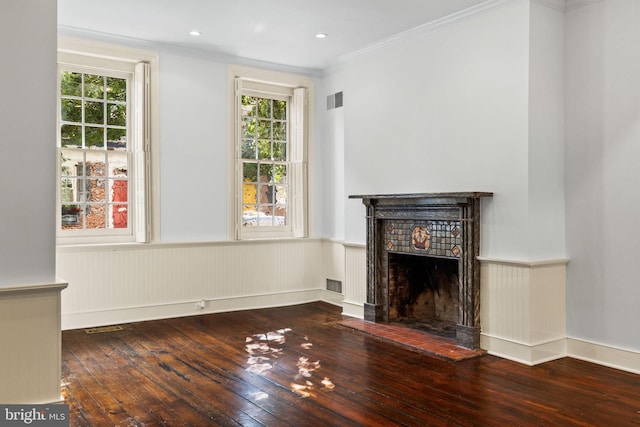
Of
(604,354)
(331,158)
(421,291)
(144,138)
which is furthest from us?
(331,158)

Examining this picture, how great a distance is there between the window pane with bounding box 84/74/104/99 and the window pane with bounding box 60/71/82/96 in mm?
63

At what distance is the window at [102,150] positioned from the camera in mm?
5453

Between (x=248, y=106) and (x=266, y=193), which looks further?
(x=266, y=193)

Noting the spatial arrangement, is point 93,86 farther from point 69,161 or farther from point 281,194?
point 281,194

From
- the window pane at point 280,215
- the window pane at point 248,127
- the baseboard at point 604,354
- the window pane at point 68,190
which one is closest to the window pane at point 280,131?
the window pane at point 248,127

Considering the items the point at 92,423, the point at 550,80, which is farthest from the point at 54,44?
the point at 550,80

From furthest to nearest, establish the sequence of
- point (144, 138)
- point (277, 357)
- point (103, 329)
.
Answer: point (144, 138)
point (103, 329)
point (277, 357)

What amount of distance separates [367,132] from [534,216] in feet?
7.11

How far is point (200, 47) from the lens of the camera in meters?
5.91

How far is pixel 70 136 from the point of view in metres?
5.49

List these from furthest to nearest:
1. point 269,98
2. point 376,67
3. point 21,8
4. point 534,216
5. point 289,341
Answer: point 269,98
point 376,67
point 289,341
point 534,216
point 21,8

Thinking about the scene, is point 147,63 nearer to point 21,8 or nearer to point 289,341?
point 21,8

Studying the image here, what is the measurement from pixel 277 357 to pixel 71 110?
3439 millimetres

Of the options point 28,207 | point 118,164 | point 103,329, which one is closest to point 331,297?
point 103,329
